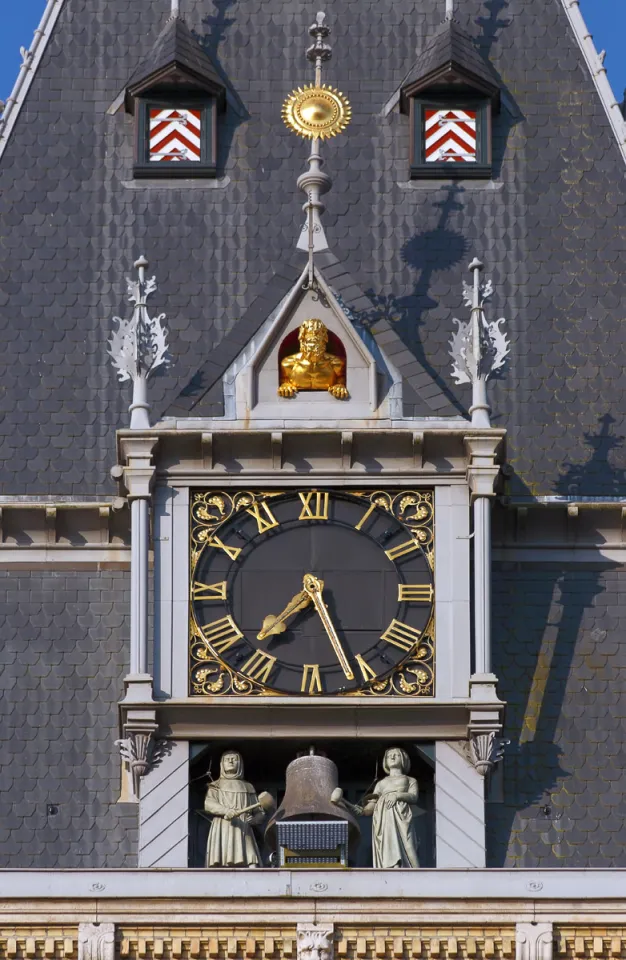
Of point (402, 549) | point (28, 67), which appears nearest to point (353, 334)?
point (402, 549)

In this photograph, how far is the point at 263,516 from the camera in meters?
56.2

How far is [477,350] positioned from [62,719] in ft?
20.0

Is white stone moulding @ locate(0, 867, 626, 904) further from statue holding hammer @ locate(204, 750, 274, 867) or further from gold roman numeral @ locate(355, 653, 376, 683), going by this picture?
gold roman numeral @ locate(355, 653, 376, 683)

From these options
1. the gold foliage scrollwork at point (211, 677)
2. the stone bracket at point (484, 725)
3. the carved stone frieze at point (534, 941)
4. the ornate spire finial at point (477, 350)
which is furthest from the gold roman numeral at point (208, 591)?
the carved stone frieze at point (534, 941)

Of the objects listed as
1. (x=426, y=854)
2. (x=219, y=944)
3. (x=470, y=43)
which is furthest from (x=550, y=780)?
(x=470, y=43)

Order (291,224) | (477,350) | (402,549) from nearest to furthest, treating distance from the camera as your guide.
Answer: (402,549) < (477,350) < (291,224)

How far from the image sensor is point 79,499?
58.1 meters

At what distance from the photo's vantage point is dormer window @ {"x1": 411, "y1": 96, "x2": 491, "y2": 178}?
6106 cm

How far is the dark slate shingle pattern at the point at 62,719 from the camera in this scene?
181ft

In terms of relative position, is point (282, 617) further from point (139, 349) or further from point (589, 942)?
point (589, 942)

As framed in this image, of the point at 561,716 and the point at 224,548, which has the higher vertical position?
the point at 224,548

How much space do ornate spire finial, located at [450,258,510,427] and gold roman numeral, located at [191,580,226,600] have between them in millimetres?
3381

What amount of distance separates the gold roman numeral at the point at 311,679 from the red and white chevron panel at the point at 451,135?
27.3ft

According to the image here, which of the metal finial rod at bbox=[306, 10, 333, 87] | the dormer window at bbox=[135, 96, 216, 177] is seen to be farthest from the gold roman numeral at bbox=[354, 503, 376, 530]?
the dormer window at bbox=[135, 96, 216, 177]
